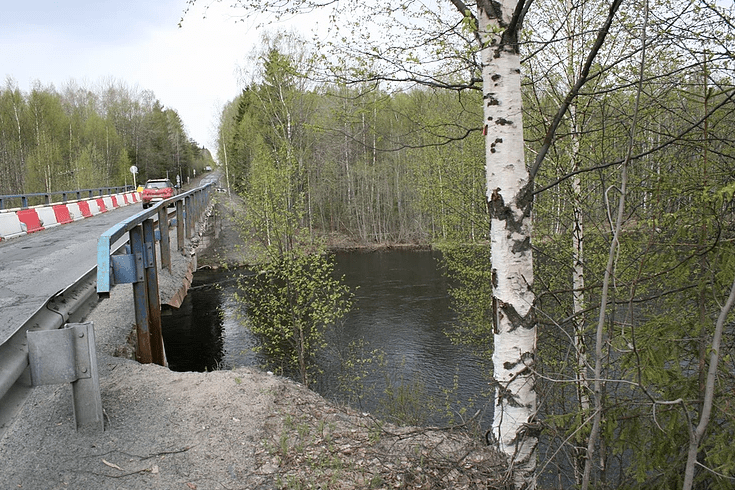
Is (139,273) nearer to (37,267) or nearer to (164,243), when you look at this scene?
(164,243)

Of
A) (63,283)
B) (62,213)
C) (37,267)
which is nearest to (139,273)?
(63,283)

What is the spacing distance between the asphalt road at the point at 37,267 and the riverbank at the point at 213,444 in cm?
89

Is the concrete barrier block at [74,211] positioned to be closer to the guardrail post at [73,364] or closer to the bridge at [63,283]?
the bridge at [63,283]

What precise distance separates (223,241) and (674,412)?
93.6 feet

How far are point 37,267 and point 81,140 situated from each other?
50.6 meters

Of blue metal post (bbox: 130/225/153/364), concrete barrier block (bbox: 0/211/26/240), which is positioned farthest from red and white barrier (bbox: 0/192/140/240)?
blue metal post (bbox: 130/225/153/364)

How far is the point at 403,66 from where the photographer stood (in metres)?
4.49

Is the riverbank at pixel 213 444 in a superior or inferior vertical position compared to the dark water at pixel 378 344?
superior

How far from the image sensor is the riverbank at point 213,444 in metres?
3.08

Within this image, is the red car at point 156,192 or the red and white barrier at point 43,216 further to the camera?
the red car at point 156,192

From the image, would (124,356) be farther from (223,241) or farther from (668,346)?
(223,241)

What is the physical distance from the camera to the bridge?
2652 mm

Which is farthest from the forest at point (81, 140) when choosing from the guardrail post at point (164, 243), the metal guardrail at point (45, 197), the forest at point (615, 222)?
the forest at point (615, 222)

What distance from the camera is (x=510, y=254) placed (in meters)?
3.16
